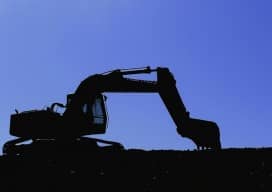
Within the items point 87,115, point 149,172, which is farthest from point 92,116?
point 149,172

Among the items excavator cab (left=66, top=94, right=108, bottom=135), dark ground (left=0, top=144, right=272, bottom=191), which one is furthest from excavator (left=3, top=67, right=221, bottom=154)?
dark ground (left=0, top=144, right=272, bottom=191)

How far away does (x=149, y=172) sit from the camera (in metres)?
8.91

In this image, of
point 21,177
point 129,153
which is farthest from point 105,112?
point 129,153

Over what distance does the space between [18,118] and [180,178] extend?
8.38 m

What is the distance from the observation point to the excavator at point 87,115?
1501 cm

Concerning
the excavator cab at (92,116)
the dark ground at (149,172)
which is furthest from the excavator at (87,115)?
the dark ground at (149,172)

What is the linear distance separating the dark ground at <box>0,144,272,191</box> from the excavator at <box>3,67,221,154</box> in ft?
12.7

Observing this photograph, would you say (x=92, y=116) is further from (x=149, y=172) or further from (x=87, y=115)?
(x=149, y=172)

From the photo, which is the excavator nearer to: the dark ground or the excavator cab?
the excavator cab

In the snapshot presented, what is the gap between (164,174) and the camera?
8.75 m

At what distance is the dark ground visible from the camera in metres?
8.04

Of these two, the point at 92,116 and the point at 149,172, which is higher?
the point at 92,116

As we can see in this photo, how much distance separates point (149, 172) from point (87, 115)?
22.6ft

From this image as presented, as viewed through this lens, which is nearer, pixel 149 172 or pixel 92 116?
pixel 149 172
